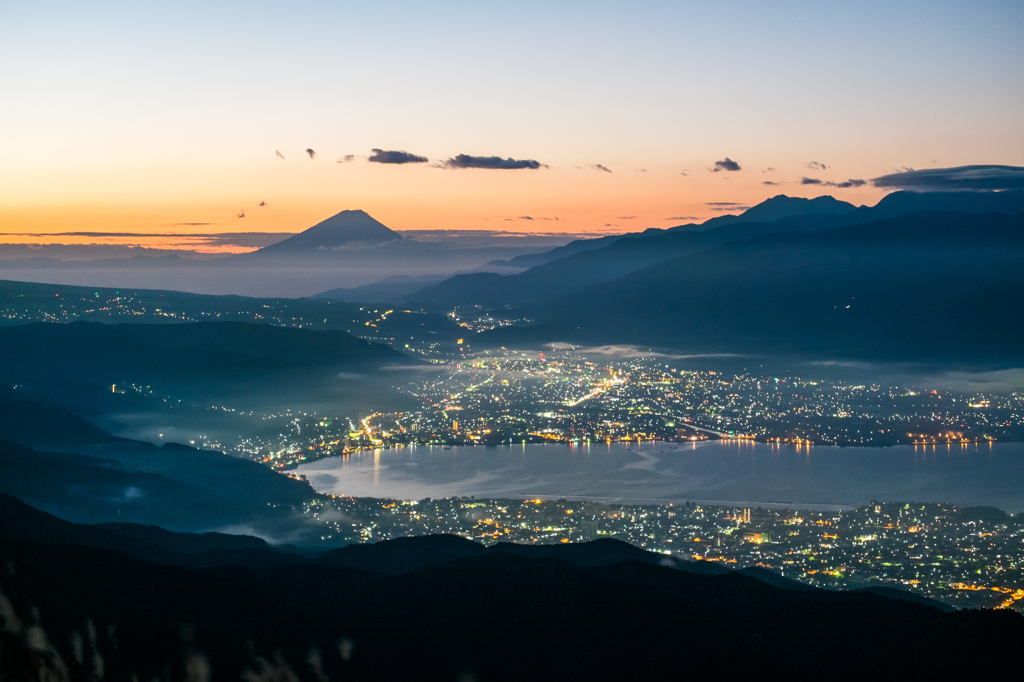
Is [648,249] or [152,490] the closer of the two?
[152,490]

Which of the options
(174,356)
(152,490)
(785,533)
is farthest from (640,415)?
(152,490)

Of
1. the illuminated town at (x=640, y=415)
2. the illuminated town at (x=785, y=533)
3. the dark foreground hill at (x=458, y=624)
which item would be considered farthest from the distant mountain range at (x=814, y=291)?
the dark foreground hill at (x=458, y=624)

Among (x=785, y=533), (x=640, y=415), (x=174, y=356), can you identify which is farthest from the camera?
(x=640, y=415)

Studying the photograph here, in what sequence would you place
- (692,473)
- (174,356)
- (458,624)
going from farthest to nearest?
(174,356)
(692,473)
(458,624)

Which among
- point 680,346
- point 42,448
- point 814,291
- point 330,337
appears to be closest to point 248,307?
point 330,337

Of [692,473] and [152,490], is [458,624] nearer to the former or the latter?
[152,490]

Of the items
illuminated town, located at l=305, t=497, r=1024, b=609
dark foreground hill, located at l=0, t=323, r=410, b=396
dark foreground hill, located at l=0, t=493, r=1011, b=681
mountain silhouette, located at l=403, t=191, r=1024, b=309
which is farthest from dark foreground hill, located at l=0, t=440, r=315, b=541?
mountain silhouette, located at l=403, t=191, r=1024, b=309

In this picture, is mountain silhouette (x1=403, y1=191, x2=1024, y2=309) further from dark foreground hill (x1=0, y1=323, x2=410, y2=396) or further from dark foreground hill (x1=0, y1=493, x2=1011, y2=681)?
dark foreground hill (x1=0, y1=493, x2=1011, y2=681)
